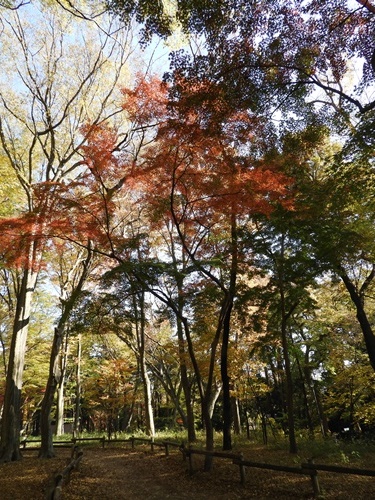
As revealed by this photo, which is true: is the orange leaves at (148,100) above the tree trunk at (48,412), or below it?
above

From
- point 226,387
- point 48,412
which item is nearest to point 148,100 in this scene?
point 226,387

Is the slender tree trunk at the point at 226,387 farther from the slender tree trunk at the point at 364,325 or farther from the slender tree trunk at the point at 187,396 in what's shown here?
the slender tree trunk at the point at 364,325

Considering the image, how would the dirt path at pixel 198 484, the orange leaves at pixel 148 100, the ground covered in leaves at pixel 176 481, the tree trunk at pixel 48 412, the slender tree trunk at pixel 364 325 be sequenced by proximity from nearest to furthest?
the dirt path at pixel 198 484 → the ground covered in leaves at pixel 176 481 → the orange leaves at pixel 148 100 → the slender tree trunk at pixel 364 325 → the tree trunk at pixel 48 412

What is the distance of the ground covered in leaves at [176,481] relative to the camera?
6812 mm

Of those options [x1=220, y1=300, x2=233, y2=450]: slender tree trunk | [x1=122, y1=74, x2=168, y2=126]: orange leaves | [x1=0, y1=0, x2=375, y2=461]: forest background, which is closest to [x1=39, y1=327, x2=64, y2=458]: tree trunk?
[x1=0, y1=0, x2=375, y2=461]: forest background

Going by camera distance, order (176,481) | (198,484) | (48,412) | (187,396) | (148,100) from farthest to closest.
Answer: (187,396) < (48,412) < (148,100) < (176,481) < (198,484)

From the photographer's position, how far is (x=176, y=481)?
336 inches

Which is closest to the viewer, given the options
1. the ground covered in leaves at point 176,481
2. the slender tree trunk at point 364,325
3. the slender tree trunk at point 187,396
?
the ground covered in leaves at point 176,481

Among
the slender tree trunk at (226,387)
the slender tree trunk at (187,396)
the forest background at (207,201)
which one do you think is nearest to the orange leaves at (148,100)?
the forest background at (207,201)

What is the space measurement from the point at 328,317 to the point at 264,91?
513 inches

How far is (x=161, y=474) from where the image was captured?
30.9 feet

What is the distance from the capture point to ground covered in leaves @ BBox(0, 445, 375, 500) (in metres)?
6.81

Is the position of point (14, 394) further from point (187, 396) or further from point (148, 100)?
point (148, 100)

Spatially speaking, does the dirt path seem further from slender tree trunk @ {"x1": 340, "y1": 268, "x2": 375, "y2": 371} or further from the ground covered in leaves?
slender tree trunk @ {"x1": 340, "y1": 268, "x2": 375, "y2": 371}
